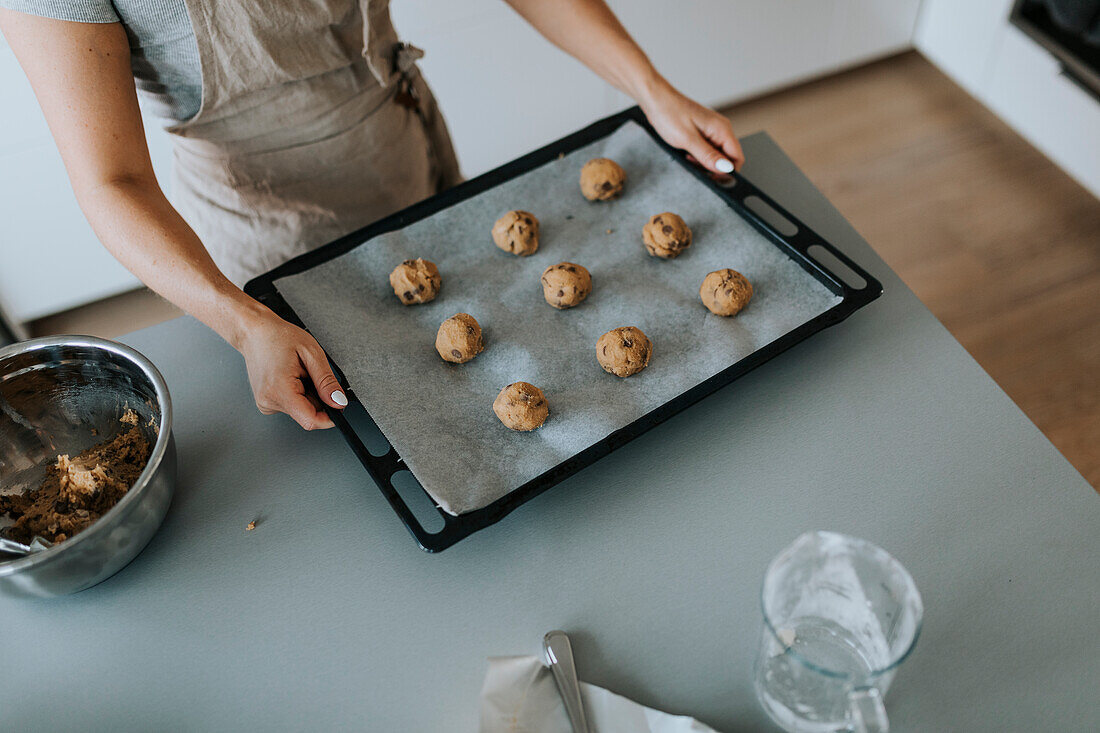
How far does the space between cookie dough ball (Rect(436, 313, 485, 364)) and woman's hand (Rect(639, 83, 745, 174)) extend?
1.35ft

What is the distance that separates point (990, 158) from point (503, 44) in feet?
4.76

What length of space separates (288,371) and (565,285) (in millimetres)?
343

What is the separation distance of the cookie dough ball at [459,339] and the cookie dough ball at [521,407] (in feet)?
0.28

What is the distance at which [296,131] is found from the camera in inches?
46.3

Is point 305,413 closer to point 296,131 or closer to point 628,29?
point 296,131

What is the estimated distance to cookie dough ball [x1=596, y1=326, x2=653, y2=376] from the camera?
921 mm

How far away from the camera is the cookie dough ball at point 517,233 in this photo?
1.07 m

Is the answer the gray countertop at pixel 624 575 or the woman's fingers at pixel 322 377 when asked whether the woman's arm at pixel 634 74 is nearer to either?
the gray countertop at pixel 624 575

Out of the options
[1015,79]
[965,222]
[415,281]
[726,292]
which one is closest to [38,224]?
[415,281]

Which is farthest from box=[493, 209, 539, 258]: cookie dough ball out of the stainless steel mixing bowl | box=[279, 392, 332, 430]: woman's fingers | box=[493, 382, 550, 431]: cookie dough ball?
the stainless steel mixing bowl

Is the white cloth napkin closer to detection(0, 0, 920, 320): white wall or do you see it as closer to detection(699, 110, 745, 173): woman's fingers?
detection(699, 110, 745, 173): woman's fingers

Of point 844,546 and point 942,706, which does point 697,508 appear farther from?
point 942,706

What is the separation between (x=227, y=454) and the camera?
0.93 meters

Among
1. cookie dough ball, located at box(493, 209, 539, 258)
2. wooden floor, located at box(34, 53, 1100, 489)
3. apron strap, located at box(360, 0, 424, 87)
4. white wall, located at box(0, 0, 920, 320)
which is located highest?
apron strap, located at box(360, 0, 424, 87)
